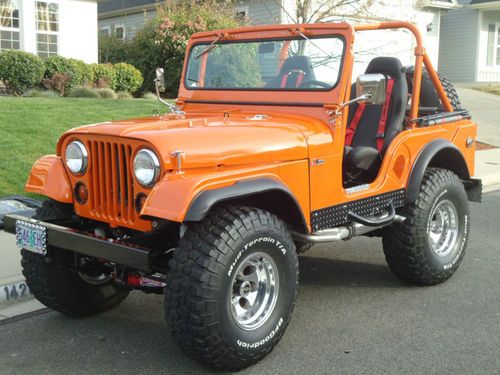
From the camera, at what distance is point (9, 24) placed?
53.8 ft

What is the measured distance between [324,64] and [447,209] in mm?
1688

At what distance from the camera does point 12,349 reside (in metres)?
3.86

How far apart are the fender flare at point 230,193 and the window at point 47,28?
1493 centimetres

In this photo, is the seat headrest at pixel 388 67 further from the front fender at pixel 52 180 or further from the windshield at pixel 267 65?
the front fender at pixel 52 180

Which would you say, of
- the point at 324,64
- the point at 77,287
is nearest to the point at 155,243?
the point at 77,287

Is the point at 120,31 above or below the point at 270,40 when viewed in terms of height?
above

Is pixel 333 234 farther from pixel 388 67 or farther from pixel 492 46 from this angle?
pixel 492 46

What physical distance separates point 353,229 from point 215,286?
143 centimetres

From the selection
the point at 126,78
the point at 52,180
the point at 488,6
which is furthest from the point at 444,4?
the point at 52,180

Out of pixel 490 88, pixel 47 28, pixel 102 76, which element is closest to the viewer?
pixel 102 76

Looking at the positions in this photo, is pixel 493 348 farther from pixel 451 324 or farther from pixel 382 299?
pixel 382 299

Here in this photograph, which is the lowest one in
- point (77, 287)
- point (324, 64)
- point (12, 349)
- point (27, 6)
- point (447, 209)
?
point (12, 349)

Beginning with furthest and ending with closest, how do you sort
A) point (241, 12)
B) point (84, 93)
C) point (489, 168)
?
point (241, 12)
point (84, 93)
point (489, 168)

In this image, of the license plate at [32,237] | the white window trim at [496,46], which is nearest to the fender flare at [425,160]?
the license plate at [32,237]
